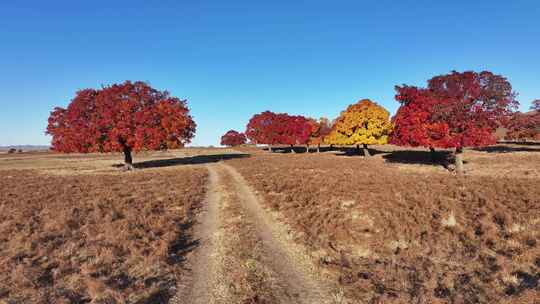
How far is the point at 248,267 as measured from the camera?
9602 millimetres

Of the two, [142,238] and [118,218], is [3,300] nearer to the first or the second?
[142,238]

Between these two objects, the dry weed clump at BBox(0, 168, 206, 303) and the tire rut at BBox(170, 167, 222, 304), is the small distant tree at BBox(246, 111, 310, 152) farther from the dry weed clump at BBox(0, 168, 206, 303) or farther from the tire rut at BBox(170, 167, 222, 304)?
the tire rut at BBox(170, 167, 222, 304)

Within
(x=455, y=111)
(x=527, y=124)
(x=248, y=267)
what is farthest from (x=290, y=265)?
(x=527, y=124)

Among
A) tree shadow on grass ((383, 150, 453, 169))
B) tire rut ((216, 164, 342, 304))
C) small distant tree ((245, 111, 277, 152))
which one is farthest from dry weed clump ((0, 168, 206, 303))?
small distant tree ((245, 111, 277, 152))

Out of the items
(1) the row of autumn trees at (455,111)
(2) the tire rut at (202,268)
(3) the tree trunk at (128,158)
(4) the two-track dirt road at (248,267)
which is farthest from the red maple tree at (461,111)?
(3) the tree trunk at (128,158)

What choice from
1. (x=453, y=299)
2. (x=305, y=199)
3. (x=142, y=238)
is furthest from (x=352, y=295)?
(x=305, y=199)

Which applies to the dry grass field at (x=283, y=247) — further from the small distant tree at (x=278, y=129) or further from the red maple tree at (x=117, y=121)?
the small distant tree at (x=278, y=129)

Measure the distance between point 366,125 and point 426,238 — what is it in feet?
143

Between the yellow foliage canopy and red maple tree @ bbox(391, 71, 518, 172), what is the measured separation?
22.4 meters

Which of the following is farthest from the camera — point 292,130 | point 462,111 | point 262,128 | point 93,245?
point 262,128

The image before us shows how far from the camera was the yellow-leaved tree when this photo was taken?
51625 mm

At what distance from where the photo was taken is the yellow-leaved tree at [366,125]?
169 feet

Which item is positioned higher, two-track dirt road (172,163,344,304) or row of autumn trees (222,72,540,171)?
row of autumn trees (222,72,540,171)

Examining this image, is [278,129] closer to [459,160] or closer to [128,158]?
[128,158]
